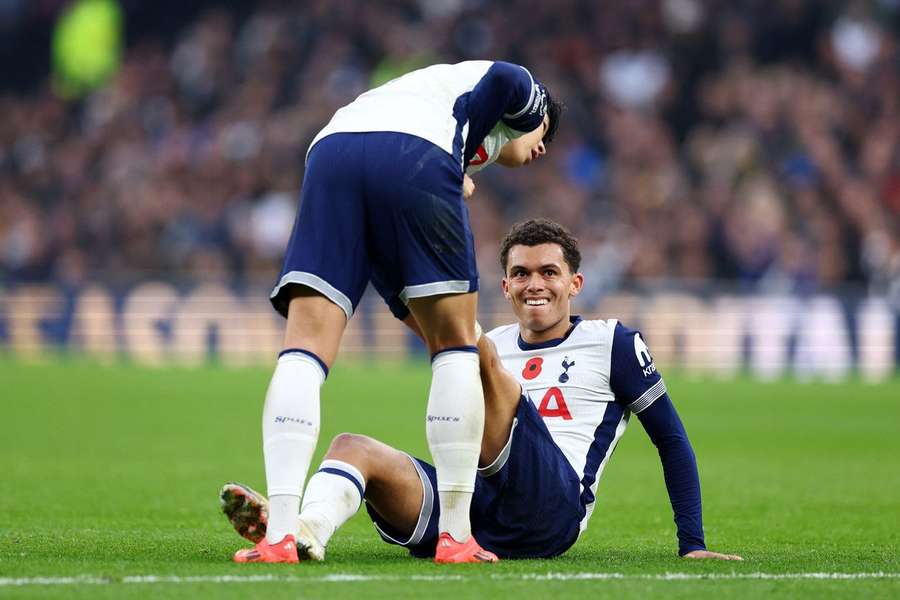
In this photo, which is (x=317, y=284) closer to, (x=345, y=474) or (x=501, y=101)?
(x=345, y=474)

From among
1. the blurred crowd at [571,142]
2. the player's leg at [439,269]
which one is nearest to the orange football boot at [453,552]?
the player's leg at [439,269]

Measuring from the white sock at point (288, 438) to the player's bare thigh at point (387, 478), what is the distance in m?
0.34

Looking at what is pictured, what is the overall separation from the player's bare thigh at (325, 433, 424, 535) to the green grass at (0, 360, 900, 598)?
0.16m

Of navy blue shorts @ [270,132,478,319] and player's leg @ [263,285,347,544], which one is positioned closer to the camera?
player's leg @ [263,285,347,544]

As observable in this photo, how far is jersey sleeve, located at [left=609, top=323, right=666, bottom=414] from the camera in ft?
16.5

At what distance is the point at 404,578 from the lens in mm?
4203

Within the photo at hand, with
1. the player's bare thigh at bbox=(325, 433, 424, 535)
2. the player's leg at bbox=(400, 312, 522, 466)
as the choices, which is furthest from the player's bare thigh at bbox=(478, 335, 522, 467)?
the player's bare thigh at bbox=(325, 433, 424, 535)

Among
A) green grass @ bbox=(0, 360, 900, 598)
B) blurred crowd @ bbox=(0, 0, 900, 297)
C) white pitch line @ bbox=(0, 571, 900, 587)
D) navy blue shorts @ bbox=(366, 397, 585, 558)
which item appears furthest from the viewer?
blurred crowd @ bbox=(0, 0, 900, 297)

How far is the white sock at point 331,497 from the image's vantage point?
4.46 meters

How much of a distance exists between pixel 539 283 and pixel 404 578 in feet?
4.27

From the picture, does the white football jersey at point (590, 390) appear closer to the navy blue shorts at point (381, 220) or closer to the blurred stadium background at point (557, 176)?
the navy blue shorts at point (381, 220)

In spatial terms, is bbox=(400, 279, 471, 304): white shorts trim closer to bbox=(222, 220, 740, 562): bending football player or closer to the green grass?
bbox=(222, 220, 740, 562): bending football player

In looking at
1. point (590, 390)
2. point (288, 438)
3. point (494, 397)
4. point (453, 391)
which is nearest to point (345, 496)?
point (288, 438)

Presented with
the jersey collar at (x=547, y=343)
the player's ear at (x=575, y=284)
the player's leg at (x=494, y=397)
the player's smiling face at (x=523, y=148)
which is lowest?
the player's leg at (x=494, y=397)
